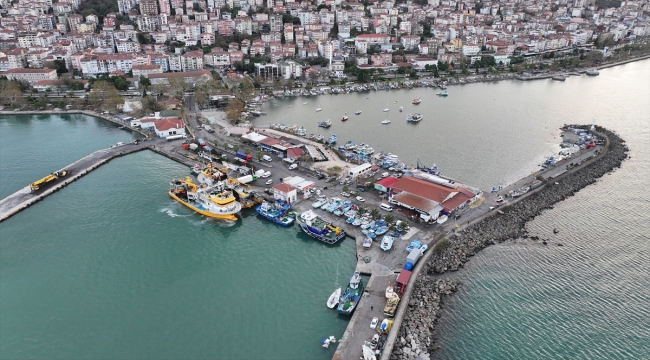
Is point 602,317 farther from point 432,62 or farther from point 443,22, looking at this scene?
point 443,22

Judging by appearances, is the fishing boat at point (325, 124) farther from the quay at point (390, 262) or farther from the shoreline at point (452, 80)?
the quay at point (390, 262)

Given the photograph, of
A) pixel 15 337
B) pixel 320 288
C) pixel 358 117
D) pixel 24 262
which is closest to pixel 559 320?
pixel 320 288

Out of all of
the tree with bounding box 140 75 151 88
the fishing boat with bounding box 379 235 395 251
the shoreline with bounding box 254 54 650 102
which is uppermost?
the tree with bounding box 140 75 151 88

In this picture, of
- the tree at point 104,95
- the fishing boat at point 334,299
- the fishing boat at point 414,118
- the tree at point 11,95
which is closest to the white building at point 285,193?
the fishing boat at point 334,299

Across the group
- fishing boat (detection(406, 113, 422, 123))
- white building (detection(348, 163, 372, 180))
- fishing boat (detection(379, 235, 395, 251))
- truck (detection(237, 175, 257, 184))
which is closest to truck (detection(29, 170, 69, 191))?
truck (detection(237, 175, 257, 184))

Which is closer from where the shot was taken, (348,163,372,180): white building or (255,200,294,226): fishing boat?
(255,200,294,226): fishing boat

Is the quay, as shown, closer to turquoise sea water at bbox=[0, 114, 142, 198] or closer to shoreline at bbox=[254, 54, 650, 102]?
turquoise sea water at bbox=[0, 114, 142, 198]
